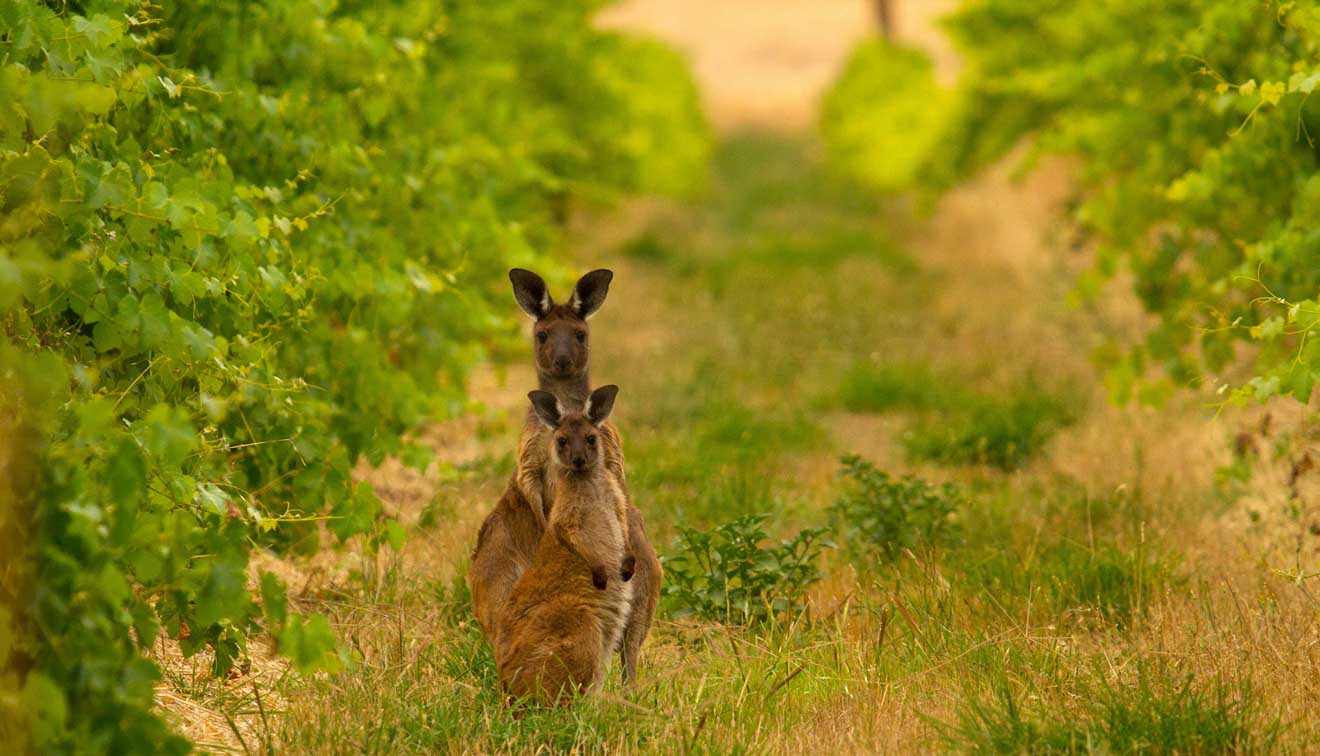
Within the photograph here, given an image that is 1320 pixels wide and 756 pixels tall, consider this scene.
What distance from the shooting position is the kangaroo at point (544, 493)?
5.11 m

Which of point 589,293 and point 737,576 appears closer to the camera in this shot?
point 589,293

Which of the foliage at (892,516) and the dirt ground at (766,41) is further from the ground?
the dirt ground at (766,41)

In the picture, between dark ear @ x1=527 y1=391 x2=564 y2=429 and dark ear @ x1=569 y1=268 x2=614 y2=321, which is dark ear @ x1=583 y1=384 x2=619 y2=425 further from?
dark ear @ x1=569 y1=268 x2=614 y2=321

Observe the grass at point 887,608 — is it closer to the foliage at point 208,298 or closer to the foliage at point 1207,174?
the foliage at point 208,298

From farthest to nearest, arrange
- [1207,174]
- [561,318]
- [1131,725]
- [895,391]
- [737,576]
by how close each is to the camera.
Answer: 1. [895,391]
2. [1207,174]
3. [737,576]
4. [561,318]
5. [1131,725]

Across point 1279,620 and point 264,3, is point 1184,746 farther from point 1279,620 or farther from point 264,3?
point 264,3

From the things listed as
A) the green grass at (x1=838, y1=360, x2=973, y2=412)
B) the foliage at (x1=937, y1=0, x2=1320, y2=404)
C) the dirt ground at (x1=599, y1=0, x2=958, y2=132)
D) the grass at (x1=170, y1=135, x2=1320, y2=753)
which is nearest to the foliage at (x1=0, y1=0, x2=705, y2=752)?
the grass at (x1=170, y1=135, x2=1320, y2=753)

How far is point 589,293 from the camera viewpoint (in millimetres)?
5996

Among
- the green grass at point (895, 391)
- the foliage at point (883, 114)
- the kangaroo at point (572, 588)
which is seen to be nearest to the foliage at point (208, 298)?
the kangaroo at point (572, 588)

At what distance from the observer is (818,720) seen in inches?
195

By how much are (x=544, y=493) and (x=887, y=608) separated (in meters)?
1.44

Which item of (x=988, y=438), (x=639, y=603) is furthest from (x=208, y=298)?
(x=988, y=438)

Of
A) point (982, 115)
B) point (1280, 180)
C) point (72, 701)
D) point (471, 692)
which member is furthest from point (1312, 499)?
point (982, 115)

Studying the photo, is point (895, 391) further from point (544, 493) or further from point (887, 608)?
point (544, 493)
